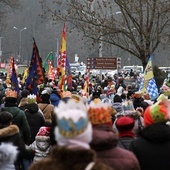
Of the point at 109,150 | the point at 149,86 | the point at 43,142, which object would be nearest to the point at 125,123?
the point at 109,150

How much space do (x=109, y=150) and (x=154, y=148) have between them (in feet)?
2.75

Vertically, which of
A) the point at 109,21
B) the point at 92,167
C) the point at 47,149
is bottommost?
the point at 47,149

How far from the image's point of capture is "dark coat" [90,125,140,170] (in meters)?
4.97

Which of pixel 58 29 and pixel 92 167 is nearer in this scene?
pixel 92 167

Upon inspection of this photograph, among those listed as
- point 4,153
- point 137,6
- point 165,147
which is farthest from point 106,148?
point 137,6

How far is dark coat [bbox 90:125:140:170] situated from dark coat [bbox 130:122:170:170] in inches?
21.9

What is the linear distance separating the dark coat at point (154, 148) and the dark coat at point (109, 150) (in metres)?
0.56

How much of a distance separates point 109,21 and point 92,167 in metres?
19.0

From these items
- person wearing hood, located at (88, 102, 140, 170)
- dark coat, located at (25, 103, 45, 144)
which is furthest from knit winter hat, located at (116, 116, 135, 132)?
dark coat, located at (25, 103, 45, 144)

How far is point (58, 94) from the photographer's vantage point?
13984 millimetres

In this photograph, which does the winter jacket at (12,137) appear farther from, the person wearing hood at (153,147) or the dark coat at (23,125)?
the person wearing hood at (153,147)

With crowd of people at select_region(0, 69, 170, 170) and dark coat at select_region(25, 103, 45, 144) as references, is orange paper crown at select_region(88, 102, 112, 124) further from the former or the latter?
dark coat at select_region(25, 103, 45, 144)

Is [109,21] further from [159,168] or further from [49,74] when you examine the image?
[159,168]

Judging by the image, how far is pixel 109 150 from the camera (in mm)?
5070
